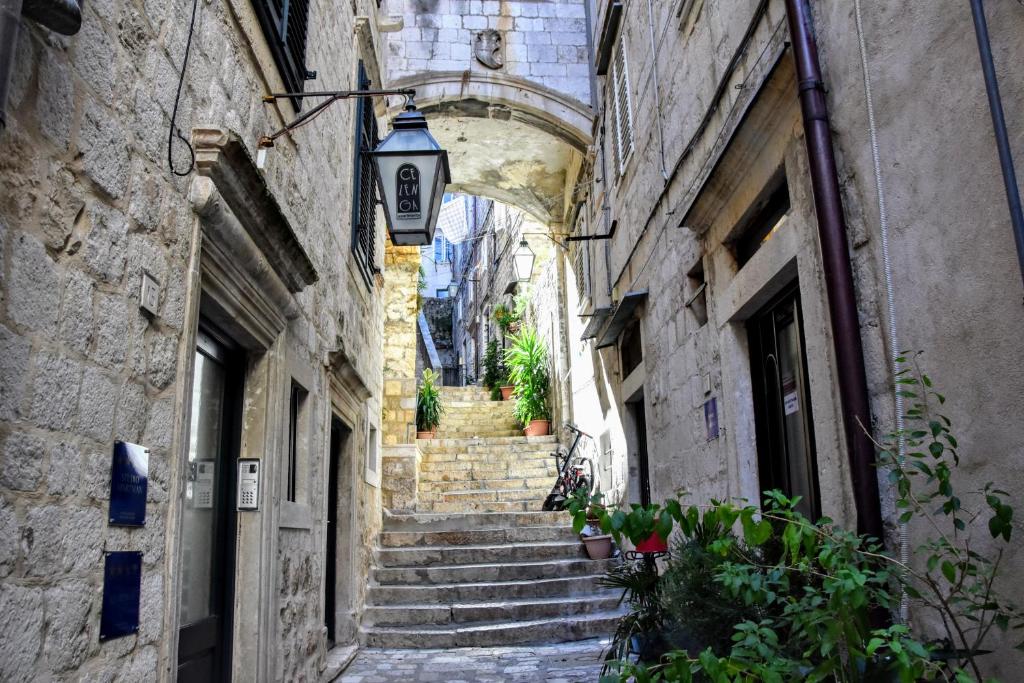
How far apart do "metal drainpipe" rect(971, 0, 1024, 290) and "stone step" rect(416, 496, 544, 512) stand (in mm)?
8145

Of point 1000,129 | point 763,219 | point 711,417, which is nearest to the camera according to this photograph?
point 1000,129

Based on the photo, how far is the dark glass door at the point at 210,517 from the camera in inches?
128

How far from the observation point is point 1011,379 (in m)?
2.15

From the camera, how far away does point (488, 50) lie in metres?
9.86

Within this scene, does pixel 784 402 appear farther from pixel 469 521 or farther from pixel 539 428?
pixel 539 428

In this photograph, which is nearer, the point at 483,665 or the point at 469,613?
the point at 483,665

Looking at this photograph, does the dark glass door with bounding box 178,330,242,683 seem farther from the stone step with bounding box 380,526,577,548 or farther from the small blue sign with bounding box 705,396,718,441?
the stone step with bounding box 380,526,577,548

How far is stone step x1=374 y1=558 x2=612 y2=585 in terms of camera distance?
7.75 meters

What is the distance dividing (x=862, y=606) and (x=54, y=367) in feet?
6.34

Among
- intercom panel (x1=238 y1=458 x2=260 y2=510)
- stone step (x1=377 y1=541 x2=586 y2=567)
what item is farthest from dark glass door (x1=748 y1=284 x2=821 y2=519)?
stone step (x1=377 y1=541 x2=586 y2=567)

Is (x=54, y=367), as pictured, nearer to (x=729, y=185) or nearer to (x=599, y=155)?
(x=729, y=185)

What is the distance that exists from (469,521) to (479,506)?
1215 millimetres

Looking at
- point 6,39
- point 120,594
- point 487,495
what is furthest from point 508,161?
point 6,39

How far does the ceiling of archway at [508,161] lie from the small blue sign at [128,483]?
8.17 meters
